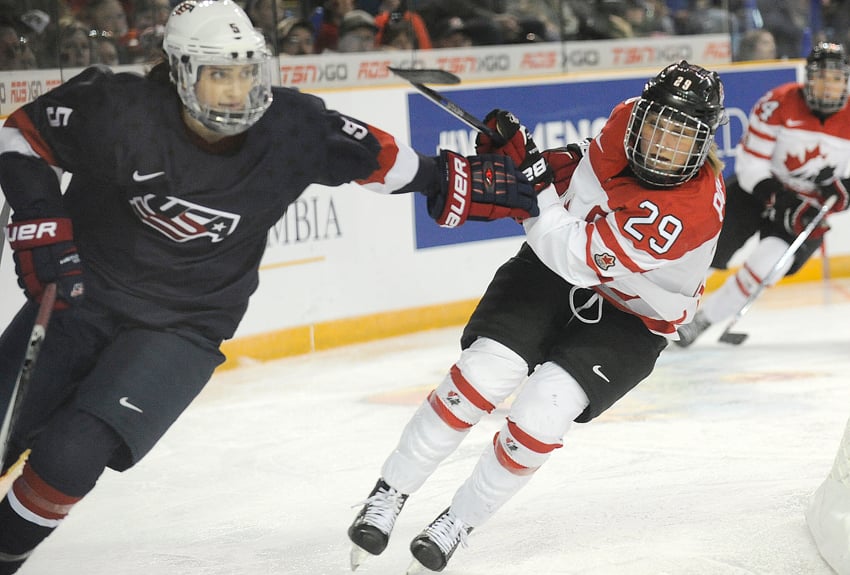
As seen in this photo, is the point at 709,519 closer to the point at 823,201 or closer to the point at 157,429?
the point at 157,429

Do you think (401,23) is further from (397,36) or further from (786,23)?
(786,23)

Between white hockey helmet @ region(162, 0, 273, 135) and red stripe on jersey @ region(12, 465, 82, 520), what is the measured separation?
2.39ft

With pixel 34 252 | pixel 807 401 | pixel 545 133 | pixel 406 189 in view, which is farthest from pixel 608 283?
pixel 545 133

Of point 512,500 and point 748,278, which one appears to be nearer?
point 512,500

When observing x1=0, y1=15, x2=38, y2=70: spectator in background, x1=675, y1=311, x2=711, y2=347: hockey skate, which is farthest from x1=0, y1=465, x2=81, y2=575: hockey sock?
x1=675, y1=311, x2=711, y2=347: hockey skate

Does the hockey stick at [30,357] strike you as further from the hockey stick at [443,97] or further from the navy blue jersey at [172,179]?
the hockey stick at [443,97]

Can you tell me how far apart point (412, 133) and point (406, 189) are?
3.17 meters

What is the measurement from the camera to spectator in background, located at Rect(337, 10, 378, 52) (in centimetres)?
571

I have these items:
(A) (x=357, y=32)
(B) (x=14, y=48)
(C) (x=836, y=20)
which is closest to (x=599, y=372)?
(B) (x=14, y=48)

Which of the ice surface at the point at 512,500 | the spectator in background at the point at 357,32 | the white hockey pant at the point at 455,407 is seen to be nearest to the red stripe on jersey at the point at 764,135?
the ice surface at the point at 512,500

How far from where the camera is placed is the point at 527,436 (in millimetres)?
2594

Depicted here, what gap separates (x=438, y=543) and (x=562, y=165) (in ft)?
3.04

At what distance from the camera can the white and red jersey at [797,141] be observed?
5.38 meters

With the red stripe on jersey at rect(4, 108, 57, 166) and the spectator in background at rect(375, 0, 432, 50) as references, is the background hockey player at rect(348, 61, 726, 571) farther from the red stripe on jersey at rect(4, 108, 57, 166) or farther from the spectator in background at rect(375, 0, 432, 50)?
the spectator in background at rect(375, 0, 432, 50)
